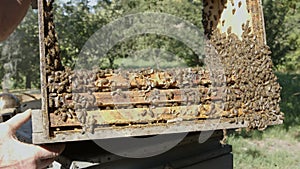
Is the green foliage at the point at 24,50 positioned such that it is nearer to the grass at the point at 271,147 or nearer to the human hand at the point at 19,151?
the grass at the point at 271,147

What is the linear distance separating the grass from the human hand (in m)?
3.19

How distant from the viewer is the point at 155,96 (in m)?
1.27

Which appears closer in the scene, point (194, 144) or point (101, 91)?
point (101, 91)

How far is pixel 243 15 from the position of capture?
1.65 meters

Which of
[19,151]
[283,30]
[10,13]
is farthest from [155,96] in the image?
[283,30]

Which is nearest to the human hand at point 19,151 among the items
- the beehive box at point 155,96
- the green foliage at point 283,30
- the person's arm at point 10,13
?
the beehive box at point 155,96

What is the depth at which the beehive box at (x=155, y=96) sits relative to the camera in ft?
3.80

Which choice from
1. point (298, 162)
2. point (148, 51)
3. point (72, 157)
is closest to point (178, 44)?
point (148, 51)

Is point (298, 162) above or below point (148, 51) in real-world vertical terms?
below

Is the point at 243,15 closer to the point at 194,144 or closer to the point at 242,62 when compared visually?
the point at 242,62

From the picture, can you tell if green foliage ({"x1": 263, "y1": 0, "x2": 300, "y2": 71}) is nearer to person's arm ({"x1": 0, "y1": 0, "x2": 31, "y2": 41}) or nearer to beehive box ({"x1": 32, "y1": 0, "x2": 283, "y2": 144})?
beehive box ({"x1": 32, "y1": 0, "x2": 283, "y2": 144})

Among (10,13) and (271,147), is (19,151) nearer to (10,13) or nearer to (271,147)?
(10,13)

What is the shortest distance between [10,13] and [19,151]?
52 centimetres

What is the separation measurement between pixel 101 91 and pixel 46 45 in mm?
237
